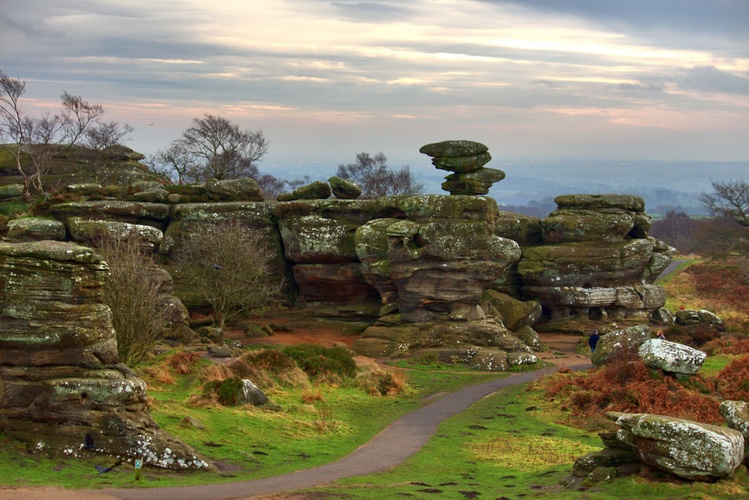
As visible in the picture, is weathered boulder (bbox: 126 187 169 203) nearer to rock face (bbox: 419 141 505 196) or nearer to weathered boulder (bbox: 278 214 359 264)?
weathered boulder (bbox: 278 214 359 264)

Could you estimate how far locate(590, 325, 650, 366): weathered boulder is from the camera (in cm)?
4006

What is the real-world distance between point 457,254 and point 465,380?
1036cm

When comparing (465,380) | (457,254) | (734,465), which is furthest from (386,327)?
(734,465)

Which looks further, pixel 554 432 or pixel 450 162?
pixel 450 162

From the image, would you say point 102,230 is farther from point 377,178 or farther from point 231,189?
point 377,178

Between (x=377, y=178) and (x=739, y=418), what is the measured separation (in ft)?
294

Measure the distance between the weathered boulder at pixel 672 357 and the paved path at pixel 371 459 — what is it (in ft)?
29.1

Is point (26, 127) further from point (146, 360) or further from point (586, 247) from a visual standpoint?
point (586, 247)

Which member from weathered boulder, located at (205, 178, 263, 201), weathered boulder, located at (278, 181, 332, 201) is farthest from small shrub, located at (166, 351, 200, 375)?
weathered boulder, located at (278, 181, 332, 201)

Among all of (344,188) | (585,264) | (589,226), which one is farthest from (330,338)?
(589,226)

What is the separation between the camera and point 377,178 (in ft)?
357

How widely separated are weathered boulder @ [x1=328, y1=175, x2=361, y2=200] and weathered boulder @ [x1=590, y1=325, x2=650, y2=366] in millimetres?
22600

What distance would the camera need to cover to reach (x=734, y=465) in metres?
18.7

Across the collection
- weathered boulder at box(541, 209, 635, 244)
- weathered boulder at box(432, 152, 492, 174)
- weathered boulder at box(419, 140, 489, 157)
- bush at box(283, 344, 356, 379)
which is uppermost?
weathered boulder at box(419, 140, 489, 157)
